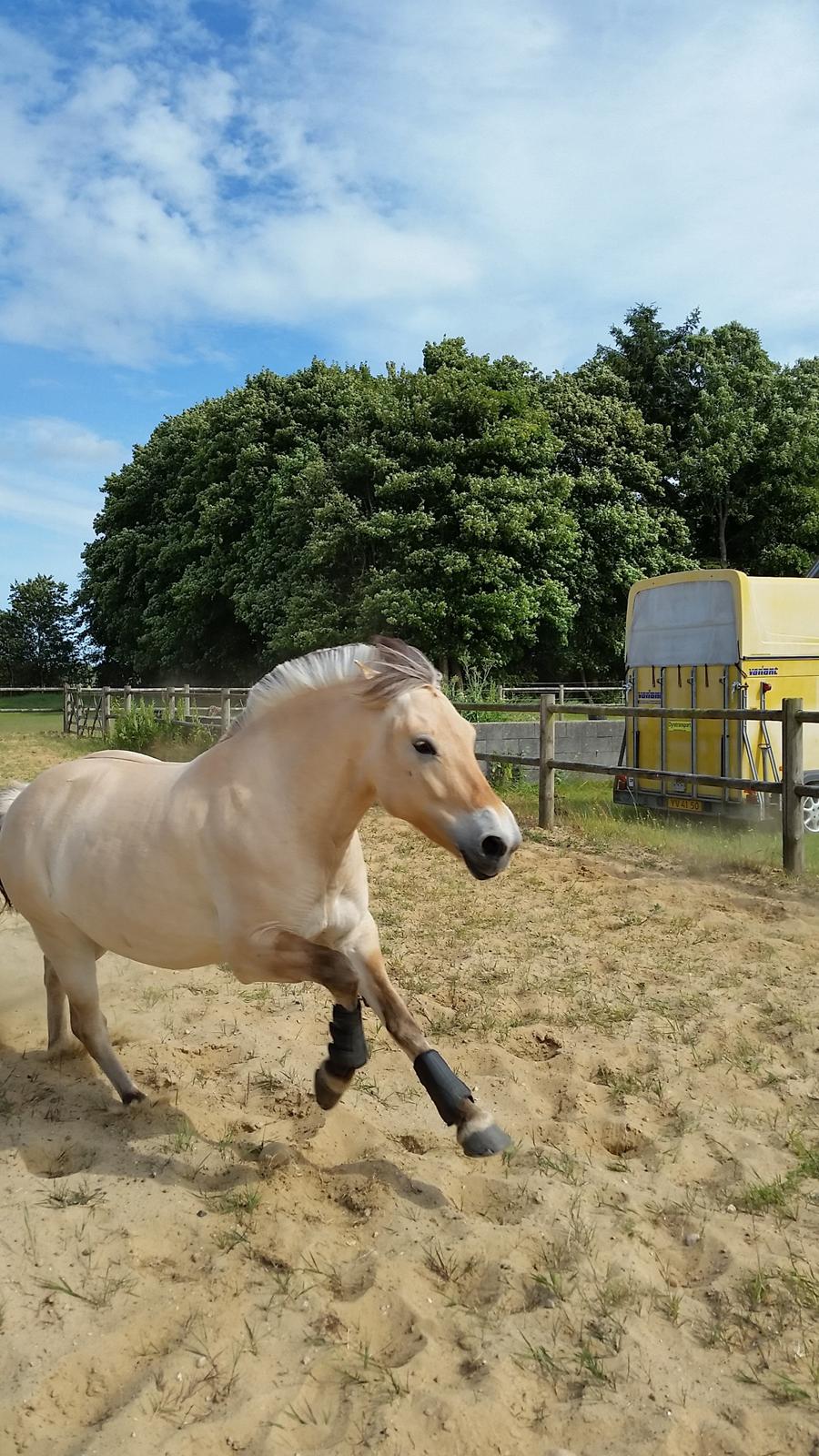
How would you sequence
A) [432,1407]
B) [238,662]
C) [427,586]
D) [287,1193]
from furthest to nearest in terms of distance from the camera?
[238,662] < [427,586] < [287,1193] < [432,1407]

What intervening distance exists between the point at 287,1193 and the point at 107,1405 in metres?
0.85

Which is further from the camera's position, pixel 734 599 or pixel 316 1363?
pixel 734 599

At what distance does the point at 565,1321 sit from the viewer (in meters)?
2.16

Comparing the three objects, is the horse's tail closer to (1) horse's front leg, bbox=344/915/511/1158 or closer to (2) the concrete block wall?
(1) horse's front leg, bbox=344/915/511/1158

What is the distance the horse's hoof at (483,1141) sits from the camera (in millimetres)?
2658

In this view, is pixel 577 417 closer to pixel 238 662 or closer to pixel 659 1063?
pixel 238 662

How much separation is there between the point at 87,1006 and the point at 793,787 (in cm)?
546

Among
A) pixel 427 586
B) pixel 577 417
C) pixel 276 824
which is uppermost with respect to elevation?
pixel 577 417

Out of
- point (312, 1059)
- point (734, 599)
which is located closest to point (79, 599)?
point (734, 599)

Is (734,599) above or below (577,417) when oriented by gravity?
below

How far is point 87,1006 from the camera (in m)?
3.46

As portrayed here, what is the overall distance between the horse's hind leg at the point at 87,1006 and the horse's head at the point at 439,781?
155cm

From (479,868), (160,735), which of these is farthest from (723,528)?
(479,868)

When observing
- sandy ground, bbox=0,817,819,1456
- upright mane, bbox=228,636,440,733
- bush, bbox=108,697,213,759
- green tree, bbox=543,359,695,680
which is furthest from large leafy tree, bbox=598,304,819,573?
upright mane, bbox=228,636,440,733
